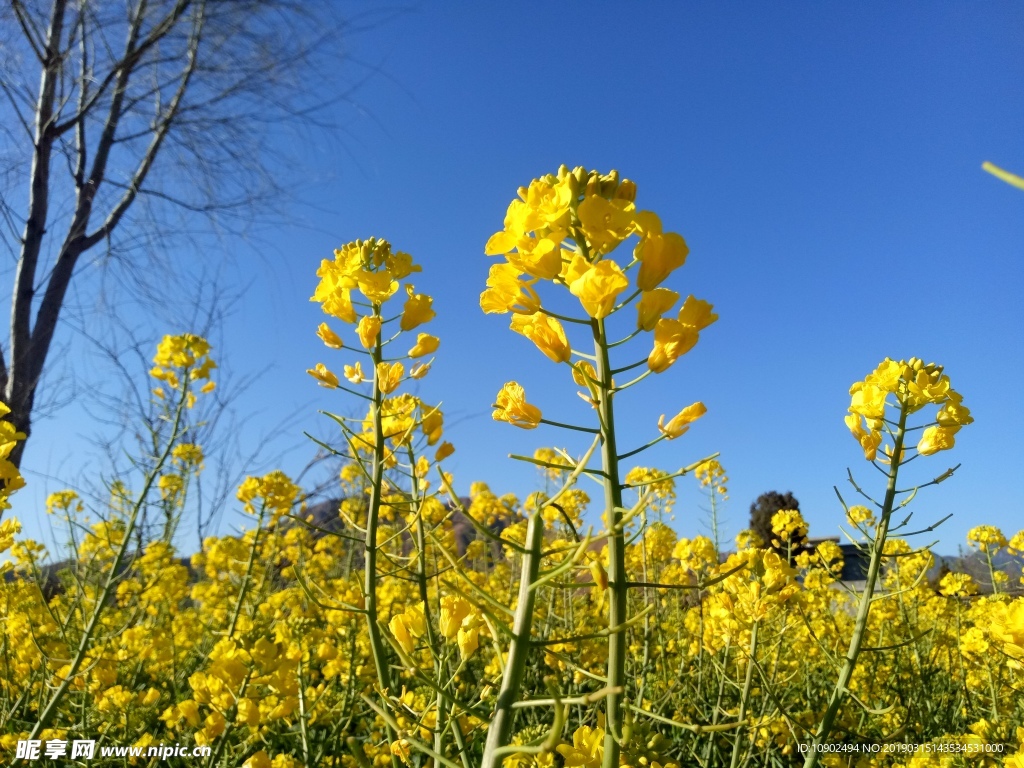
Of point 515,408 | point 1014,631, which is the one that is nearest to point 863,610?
point 1014,631

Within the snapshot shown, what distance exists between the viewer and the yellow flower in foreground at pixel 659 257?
105 cm

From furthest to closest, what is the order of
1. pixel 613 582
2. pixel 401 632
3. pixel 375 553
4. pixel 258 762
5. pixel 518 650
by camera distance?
pixel 258 762, pixel 375 553, pixel 401 632, pixel 613 582, pixel 518 650

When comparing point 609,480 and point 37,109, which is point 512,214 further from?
point 37,109

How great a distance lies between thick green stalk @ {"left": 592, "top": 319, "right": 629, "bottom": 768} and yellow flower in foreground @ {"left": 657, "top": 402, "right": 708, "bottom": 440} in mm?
170

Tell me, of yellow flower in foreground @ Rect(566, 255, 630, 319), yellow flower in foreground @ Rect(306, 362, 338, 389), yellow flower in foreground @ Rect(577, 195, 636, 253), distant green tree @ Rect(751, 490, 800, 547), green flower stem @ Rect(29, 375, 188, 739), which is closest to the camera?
yellow flower in foreground @ Rect(566, 255, 630, 319)

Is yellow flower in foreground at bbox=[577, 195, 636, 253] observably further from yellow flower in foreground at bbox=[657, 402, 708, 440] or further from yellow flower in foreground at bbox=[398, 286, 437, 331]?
yellow flower in foreground at bbox=[398, 286, 437, 331]

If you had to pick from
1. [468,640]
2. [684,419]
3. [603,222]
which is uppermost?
[603,222]

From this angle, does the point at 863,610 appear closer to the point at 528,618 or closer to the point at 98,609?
the point at 528,618

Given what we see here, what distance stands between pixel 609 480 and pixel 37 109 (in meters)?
6.36

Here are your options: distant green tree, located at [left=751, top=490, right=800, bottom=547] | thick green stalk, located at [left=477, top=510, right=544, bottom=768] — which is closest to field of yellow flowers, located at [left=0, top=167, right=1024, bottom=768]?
thick green stalk, located at [left=477, top=510, right=544, bottom=768]

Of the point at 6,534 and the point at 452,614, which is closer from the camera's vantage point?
the point at 452,614

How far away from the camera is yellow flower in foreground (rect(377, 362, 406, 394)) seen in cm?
173

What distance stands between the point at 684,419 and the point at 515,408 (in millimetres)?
282

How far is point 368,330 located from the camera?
1.76 m
